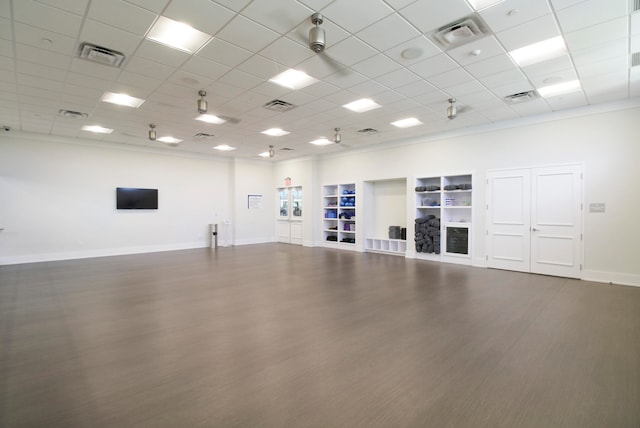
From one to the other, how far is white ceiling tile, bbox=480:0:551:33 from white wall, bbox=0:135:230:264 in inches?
385

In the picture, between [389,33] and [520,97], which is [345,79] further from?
[520,97]

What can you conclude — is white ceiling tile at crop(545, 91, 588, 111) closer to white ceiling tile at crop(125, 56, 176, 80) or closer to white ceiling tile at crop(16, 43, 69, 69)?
white ceiling tile at crop(125, 56, 176, 80)

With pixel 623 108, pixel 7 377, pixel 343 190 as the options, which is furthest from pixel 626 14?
pixel 343 190

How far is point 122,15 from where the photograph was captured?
3111 millimetres

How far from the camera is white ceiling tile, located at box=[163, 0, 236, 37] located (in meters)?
2.96

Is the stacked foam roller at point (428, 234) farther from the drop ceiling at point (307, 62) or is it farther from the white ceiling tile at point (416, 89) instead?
the white ceiling tile at point (416, 89)

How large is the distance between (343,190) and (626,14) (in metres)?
7.98

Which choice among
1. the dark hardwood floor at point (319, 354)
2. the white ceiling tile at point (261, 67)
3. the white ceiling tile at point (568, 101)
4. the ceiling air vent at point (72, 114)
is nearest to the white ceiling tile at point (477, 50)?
the white ceiling tile at point (261, 67)

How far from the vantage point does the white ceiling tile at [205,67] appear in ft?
13.2

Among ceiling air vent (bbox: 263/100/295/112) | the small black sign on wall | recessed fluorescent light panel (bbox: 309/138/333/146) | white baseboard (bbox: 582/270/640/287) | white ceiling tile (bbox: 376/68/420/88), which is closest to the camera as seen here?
white ceiling tile (bbox: 376/68/420/88)

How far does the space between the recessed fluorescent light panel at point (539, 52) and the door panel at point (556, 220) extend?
3.05 meters

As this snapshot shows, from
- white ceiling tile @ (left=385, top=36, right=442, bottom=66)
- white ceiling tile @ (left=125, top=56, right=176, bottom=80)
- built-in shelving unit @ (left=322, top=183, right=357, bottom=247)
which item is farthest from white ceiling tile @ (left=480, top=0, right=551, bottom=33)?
built-in shelving unit @ (left=322, top=183, right=357, bottom=247)

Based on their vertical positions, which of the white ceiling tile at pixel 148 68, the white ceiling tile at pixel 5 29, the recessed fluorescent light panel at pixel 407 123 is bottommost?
the recessed fluorescent light panel at pixel 407 123

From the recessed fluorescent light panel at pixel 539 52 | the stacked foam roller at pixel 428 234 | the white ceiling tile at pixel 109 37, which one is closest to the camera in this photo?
the white ceiling tile at pixel 109 37
